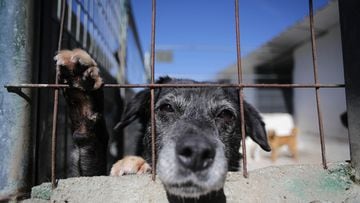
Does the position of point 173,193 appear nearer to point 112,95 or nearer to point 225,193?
point 225,193

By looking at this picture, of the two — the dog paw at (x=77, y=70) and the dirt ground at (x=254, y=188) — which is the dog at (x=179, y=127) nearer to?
the dog paw at (x=77, y=70)

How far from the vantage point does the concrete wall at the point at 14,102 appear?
171cm

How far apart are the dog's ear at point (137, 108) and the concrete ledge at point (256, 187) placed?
3.86 ft

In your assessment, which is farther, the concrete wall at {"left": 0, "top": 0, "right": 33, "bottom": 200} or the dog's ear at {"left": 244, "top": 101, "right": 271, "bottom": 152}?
the dog's ear at {"left": 244, "top": 101, "right": 271, "bottom": 152}

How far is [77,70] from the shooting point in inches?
78.4

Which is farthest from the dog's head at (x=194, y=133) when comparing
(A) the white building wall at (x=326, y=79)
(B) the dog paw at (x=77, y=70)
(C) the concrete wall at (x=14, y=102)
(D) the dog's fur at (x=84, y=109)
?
(A) the white building wall at (x=326, y=79)

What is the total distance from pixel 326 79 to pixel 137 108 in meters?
11.6

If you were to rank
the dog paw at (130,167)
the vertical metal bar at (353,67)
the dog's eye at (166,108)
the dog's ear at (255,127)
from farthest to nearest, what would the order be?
the dog's ear at (255,127) → the dog's eye at (166,108) → the dog paw at (130,167) → the vertical metal bar at (353,67)

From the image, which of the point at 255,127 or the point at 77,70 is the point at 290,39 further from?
the point at 77,70

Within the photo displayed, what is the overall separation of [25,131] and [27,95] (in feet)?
0.67

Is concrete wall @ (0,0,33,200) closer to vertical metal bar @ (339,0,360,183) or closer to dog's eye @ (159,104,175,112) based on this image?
dog's eye @ (159,104,175,112)

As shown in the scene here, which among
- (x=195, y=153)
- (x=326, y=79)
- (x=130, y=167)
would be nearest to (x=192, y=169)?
(x=195, y=153)

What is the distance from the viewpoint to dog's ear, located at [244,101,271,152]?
296 centimetres

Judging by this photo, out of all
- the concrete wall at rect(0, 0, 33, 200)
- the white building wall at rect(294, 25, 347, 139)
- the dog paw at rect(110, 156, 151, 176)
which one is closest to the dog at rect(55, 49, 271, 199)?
the dog paw at rect(110, 156, 151, 176)
